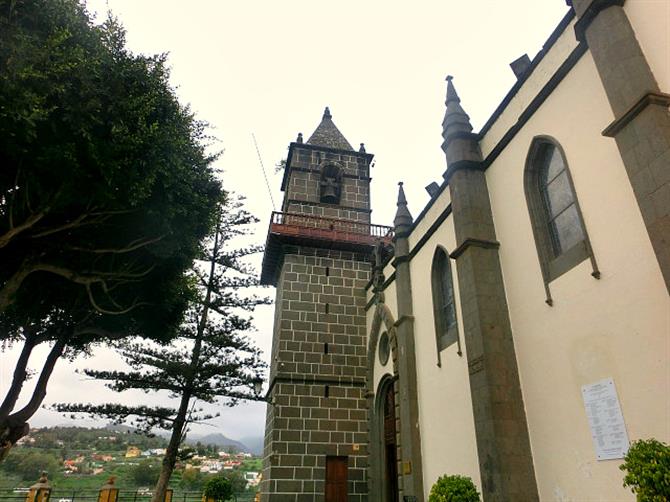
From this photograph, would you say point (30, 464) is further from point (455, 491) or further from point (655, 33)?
point (655, 33)

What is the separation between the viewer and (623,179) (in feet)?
15.4

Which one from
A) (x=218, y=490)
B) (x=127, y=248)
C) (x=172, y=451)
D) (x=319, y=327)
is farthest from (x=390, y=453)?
(x=127, y=248)

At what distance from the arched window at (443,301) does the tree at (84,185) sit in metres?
5.29

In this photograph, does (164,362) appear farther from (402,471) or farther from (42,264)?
(402,471)

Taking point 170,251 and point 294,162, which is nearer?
point 170,251

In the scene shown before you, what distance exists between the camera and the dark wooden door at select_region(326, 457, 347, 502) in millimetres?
11867

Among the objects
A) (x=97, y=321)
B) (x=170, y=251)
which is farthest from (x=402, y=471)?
(x=97, y=321)

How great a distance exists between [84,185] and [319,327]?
8.67 meters

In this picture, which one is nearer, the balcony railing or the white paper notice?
the white paper notice

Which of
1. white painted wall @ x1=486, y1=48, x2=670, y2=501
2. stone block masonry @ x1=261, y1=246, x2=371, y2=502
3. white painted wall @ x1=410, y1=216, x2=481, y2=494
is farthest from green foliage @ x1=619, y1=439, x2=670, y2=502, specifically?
stone block masonry @ x1=261, y1=246, x2=371, y2=502

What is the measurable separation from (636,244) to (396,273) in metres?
7.09

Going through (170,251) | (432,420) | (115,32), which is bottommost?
(432,420)

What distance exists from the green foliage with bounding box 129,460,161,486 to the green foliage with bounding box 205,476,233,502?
14.1 metres

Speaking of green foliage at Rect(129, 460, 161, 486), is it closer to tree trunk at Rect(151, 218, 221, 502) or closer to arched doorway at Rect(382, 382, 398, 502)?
tree trunk at Rect(151, 218, 221, 502)
